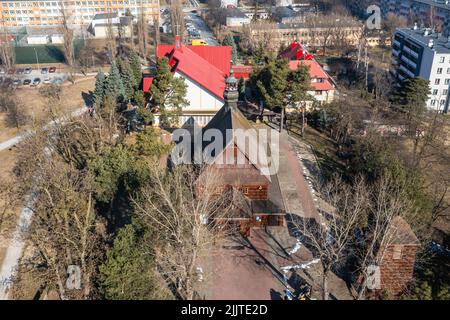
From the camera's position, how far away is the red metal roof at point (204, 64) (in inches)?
1588

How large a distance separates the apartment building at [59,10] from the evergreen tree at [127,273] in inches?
3170

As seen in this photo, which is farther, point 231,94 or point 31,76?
point 31,76

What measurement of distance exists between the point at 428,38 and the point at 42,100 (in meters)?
49.7

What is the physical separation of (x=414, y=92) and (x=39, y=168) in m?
36.8

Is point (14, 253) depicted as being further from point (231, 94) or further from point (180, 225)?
point (231, 94)

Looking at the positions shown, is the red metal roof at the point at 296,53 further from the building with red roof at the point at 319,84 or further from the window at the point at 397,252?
the window at the point at 397,252

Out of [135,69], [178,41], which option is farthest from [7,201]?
[135,69]

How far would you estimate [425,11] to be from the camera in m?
92.3

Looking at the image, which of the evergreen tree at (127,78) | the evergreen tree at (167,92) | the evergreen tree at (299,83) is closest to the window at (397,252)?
the evergreen tree at (299,83)

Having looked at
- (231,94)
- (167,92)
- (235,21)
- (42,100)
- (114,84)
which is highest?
(235,21)

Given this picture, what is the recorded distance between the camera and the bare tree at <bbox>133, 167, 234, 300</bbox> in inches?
749

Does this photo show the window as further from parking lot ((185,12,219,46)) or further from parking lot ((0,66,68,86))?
parking lot ((185,12,219,46))

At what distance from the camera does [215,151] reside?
27.1 metres
